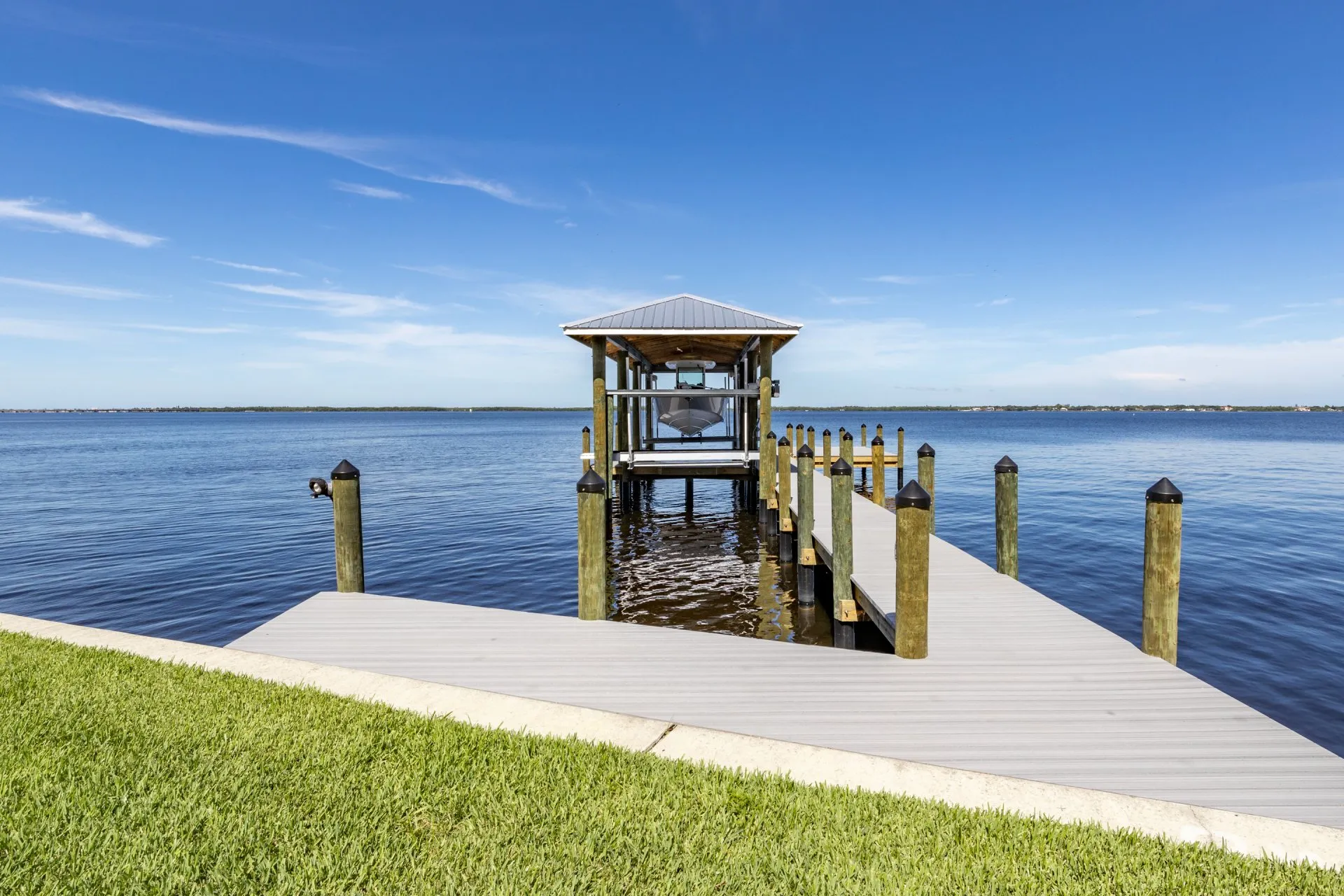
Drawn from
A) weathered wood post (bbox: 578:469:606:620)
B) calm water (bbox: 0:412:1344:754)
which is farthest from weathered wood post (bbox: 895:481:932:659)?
calm water (bbox: 0:412:1344:754)

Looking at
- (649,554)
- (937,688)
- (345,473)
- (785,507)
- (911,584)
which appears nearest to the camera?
(937,688)

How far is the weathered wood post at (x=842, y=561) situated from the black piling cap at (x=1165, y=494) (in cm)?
288

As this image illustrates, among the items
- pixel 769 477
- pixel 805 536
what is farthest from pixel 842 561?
pixel 769 477

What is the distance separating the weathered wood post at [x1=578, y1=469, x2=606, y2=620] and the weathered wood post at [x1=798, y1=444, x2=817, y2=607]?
494 centimetres

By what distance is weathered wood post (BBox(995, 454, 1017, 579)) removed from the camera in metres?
8.38

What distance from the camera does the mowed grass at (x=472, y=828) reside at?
2.73 m

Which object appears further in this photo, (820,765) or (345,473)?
(345,473)

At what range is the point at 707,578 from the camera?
1355cm

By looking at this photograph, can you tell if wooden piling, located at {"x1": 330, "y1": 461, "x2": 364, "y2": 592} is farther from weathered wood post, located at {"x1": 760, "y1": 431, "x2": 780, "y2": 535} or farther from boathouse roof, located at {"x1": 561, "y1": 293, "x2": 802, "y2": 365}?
weathered wood post, located at {"x1": 760, "y1": 431, "x2": 780, "y2": 535}

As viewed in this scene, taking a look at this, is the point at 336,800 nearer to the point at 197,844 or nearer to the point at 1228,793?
the point at 197,844

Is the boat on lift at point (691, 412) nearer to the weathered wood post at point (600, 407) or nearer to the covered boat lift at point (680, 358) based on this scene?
the covered boat lift at point (680, 358)

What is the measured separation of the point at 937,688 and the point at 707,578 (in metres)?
8.77

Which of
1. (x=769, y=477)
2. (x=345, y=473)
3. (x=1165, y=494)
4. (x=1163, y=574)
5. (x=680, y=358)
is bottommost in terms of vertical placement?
(x=769, y=477)

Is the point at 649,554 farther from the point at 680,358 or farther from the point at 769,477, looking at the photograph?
the point at 680,358
